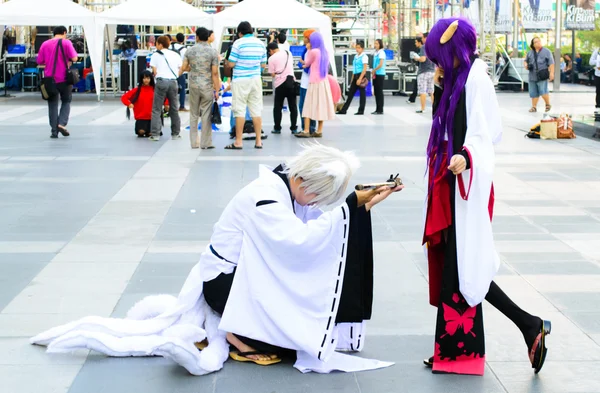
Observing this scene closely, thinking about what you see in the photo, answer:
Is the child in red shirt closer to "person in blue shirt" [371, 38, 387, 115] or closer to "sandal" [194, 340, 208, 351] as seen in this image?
"person in blue shirt" [371, 38, 387, 115]

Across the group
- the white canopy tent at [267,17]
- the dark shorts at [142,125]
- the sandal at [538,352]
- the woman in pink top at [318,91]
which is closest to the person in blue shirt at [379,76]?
the white canopy tent at [267,17]

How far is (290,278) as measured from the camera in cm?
441

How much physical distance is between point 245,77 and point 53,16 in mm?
9609

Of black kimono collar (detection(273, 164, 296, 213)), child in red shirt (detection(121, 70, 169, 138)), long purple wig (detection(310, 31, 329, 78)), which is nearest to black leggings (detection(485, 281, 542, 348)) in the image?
black kimono collar (detection(273, 164, 296, 213))

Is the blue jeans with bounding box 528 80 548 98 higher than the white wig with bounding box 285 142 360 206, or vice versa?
the white wig with bounding box 285 142 360 206

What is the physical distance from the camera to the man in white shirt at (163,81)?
48.6 ft

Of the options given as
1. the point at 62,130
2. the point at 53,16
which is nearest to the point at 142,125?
the point at 62,130

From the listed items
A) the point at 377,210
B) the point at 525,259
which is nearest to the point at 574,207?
the point at 377,210

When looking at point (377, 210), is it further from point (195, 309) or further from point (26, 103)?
point (26, 103)

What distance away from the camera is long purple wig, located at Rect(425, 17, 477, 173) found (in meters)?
4.26

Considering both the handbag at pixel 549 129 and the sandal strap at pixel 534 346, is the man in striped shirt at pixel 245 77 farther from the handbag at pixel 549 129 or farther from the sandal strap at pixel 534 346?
the sandal strap at pixel 534 346

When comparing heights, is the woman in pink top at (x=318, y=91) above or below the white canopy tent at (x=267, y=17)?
below

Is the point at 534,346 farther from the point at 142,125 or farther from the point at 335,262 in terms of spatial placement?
the point at 142,125

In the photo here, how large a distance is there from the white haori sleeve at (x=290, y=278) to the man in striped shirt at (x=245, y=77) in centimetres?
916
